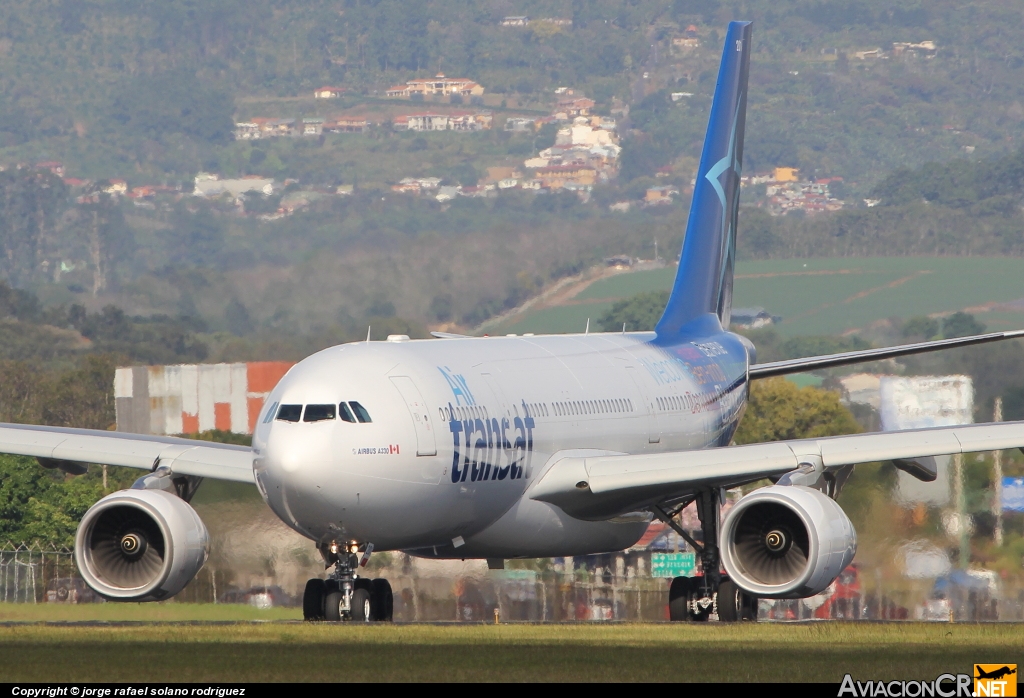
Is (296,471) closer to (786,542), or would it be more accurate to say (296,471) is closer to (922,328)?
(786,542)

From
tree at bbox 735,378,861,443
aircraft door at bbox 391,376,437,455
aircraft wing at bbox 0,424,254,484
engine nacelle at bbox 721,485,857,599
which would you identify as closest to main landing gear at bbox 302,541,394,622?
aircraft door at bbox 391,376,437,455

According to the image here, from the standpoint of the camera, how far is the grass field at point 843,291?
90500 millimetres

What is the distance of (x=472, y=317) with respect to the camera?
7600cm

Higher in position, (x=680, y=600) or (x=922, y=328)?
(x=922, y=328)

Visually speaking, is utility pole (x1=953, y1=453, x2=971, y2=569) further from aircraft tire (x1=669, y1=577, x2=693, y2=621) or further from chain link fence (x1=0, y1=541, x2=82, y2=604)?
chain link fence (x1=0, y1=541, x2=82, y2=604)

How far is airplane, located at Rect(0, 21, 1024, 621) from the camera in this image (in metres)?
20.2

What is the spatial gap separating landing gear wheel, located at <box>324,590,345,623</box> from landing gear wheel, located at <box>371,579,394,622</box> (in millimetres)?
416

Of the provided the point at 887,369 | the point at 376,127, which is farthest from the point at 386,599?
the point at 376,127

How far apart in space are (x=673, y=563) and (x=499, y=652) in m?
18.9

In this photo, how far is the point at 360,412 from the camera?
66.6 feet

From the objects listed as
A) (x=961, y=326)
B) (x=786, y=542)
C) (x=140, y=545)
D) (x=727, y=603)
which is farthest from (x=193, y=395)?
(x=786, y=542)

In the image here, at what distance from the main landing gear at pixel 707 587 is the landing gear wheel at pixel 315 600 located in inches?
232

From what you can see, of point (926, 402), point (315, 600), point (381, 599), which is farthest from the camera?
point (926, 402)

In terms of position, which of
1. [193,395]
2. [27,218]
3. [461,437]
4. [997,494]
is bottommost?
[997,494]
